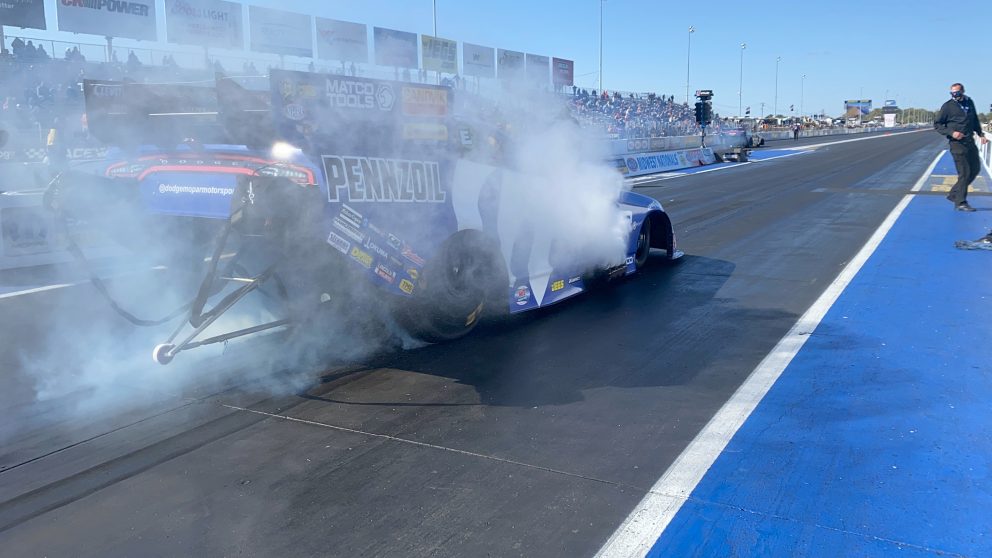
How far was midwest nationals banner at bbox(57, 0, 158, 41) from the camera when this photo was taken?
16.5 ft

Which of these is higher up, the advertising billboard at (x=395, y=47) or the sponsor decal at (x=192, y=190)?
the advertising billboard at (x=395, y=47)

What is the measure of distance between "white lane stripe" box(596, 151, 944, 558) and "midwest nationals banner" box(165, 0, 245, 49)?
11.8 ft

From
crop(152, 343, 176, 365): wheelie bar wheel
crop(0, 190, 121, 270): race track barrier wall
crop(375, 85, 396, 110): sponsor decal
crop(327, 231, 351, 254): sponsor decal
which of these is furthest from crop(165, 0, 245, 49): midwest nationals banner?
crop(0, 190, 121, 270): race track barrier wall

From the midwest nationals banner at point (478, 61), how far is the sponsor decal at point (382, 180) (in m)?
1.55

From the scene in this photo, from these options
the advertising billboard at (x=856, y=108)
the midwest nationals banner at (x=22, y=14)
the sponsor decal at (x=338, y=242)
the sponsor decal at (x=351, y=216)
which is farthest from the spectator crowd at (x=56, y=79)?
the advertising billboard at (x=856, y=108)

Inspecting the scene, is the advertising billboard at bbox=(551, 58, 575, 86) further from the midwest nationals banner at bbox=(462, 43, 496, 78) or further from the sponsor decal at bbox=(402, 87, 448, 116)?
the sponsor decal at bbox=(402, 87, 448, 116)

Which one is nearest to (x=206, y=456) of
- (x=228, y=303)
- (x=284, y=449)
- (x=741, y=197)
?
(x=284, y=449)

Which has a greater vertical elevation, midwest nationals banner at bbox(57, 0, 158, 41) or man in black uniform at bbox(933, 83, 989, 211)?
midwest nationals banner at bbox(57, 0, 158, 41)

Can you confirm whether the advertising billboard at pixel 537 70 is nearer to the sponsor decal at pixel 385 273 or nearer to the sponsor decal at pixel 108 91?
the sponsor decal at pixel 385 273

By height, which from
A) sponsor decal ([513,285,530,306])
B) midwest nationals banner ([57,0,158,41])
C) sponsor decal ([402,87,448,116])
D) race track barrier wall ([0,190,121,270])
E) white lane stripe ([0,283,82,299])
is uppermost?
midwest nationals banner ([57,0,158,41])

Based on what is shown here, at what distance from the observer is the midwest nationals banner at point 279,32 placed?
4.54m

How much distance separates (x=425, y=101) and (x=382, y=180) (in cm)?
70

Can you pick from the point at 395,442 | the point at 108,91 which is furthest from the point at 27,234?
the point at 395,442

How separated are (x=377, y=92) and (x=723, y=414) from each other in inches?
108
